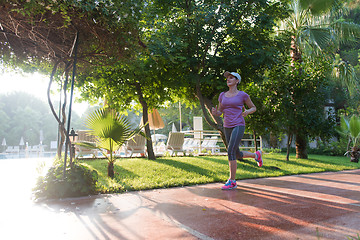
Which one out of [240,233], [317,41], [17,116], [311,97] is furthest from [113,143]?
[17,116]

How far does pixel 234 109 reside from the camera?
5.29 meters

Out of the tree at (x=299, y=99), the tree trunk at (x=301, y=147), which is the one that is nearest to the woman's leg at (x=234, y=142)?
the tree at (x=299, y=99)

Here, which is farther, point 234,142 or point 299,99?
point 299,99

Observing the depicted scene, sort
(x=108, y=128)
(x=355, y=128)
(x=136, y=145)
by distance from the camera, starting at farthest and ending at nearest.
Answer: (x=355, y=128) < (x=136, y=145) < (x=108, y=128)

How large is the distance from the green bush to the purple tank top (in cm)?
253

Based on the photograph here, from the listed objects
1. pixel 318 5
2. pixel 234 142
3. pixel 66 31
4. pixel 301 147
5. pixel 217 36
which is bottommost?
pixel 301 147

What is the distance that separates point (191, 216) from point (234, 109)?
238 centimetres

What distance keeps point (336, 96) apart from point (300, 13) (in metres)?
14.8

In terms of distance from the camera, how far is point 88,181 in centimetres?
499

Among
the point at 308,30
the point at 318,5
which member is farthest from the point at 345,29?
the point at 308,30

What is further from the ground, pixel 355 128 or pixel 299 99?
pixel 299 99

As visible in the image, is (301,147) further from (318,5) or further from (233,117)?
(233,117)

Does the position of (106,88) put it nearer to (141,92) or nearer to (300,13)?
(141,92)

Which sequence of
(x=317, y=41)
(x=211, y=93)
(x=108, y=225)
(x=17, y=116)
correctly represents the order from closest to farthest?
(x=108, y=225) < (x=211, y=93) < (x=317, y=41) < (x=17, y=116)
